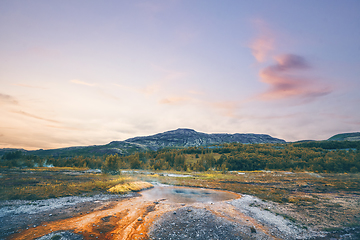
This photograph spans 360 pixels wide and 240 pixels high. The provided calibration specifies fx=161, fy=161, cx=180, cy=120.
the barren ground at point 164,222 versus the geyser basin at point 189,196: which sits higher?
the barren ground at point 164,222

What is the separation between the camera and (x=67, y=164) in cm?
11844

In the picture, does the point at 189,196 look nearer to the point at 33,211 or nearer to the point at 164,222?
the point at 164,222

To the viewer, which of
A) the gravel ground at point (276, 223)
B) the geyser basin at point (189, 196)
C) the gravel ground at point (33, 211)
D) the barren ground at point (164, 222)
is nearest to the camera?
the barren ground at point (164, 222)

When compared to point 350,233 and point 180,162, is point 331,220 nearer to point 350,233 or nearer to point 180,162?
point 350,233

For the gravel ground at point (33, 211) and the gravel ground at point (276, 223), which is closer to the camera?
the gravel ground at point (33, 211)

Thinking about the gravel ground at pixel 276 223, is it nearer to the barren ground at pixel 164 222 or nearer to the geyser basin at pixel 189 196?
the barren ground at pixel 164 222

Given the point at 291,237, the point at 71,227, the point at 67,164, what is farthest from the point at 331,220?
the point at 67,164

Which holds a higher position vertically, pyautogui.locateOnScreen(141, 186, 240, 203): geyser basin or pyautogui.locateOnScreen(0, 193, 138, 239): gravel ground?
pyautogui.locateOnScreen(0, 193, 138, 239): gravel ground

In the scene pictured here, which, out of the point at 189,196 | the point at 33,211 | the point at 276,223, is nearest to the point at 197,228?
the point at 276,223

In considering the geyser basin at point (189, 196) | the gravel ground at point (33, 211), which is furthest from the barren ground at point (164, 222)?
the geyser basin at point (189, 196)

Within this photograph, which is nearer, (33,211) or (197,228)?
(197,228)

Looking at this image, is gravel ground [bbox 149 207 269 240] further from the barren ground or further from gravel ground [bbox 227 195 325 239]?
gravel ground [bbox 227 195 325 239]

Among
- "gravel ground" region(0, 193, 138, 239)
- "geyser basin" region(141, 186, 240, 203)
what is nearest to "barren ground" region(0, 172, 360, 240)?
"gravel ground" region(0, 193, 138, 239)

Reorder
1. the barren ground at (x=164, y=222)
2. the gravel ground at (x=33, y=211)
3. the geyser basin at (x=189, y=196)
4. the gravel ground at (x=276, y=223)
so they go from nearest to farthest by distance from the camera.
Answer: the barren ground at (x=164, y=222) → the gravel ground at (x=33, y=211) → the gravel ground at (x=276, y=223) → the geyser basin at (x=189, y=196)
